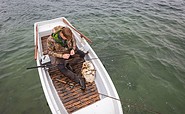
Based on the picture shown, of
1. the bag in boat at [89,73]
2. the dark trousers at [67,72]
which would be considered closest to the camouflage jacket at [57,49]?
the dark trousers at [67,72]

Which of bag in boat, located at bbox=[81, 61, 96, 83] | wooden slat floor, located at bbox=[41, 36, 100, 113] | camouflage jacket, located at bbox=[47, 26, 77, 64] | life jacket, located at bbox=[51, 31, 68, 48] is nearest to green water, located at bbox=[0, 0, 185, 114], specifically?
wooden slat floor, located at bbox=[41, 36, 100, 113]

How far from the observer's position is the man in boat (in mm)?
4961

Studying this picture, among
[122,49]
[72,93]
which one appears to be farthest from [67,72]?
[122,49]

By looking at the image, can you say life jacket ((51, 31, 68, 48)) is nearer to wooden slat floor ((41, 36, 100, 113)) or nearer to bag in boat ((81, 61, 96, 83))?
bag in boat ((81, 61, 96, 83))

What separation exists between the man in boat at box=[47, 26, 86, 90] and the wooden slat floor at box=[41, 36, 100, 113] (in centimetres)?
26

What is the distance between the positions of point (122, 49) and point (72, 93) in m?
5.04

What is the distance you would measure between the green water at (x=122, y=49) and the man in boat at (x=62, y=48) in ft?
6.43

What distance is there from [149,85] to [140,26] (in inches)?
249

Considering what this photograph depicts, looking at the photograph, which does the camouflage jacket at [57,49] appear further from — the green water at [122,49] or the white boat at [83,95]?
the green water at [122,49]

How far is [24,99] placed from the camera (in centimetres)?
593

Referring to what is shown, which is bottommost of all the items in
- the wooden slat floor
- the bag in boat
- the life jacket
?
the wooden slat floor

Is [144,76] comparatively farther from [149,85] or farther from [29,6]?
[29,6]

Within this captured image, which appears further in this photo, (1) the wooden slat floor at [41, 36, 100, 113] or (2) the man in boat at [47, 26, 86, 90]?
(2) the man in boat at [47, 26, 86, 90]

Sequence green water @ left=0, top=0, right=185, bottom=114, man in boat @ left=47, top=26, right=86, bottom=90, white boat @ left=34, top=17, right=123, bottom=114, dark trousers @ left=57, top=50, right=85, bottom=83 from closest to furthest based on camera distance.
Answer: white boat @ left=34, top=17, right=123, bottom=114 < man in boat @ left=47, top=26, right=86, bottom=90 < dark trousers @ left=57, top=50, right=85, bottom=83 < green water @ left=0, top=0, right=185, bottom=114
